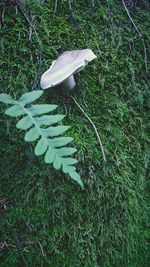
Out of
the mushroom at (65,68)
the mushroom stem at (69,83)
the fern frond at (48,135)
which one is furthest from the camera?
the mushroom stem at (69,83)

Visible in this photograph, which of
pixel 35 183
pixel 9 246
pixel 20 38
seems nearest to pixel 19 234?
pixel 9 246

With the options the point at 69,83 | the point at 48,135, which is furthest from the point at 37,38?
the point at 48,135

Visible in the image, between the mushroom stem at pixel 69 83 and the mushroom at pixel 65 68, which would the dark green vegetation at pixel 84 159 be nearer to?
the mushroom stem at pixel 69 83

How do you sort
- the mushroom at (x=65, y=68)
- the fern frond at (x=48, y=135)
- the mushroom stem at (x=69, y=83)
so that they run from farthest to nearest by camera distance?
the mushroom stem at (x=69, y=83)
the mushroom at (x=65, y=68)
the fern frond at (x=48, y=135)

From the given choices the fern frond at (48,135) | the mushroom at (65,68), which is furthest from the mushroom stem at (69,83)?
the fern frond at (48,135)

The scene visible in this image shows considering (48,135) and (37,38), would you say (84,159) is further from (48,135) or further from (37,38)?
(37,38)

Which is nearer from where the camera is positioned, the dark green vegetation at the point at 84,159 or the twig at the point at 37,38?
the dark green vegetation at the point at 84,159

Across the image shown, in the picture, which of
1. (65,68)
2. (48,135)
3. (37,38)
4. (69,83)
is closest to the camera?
(48,135)
